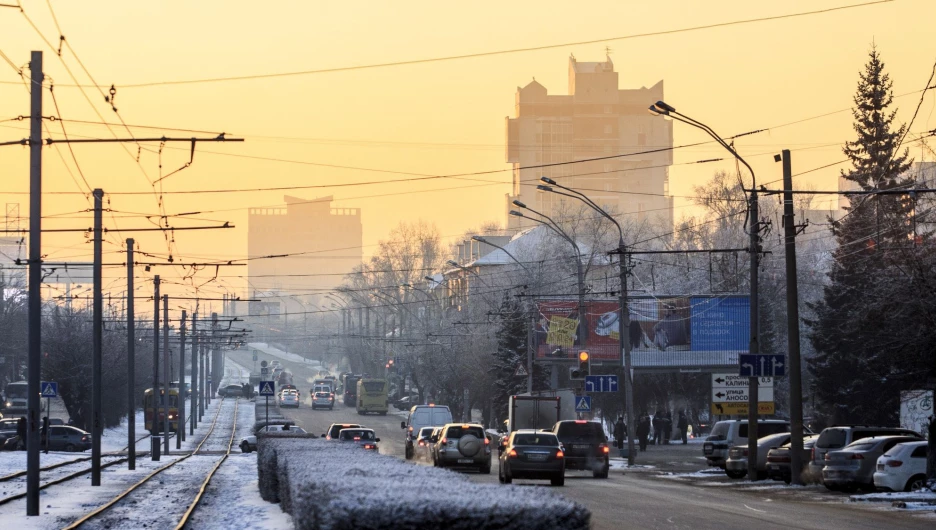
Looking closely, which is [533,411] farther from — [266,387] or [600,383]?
[266,387]

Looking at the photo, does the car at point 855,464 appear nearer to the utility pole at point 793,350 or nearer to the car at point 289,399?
the utility pole at point 793,350

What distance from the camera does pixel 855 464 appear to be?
1137 inches

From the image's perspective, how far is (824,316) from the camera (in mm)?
56156

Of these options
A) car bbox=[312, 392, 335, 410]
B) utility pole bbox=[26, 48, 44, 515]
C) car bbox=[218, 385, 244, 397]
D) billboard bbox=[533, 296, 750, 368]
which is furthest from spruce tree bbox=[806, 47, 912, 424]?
car bbox=[218, 385, 244, 397]

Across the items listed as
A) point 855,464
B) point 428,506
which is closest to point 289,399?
point 855,464

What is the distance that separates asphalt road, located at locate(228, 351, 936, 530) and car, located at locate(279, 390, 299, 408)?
7782 centimetres

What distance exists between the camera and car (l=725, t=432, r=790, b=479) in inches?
1410

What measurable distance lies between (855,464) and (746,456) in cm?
704

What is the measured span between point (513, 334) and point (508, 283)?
20.7 metres

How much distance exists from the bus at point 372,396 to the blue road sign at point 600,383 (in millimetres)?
59607

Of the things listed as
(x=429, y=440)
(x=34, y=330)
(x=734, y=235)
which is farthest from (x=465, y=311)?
(x=34, y=330)

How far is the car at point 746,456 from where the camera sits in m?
35.8

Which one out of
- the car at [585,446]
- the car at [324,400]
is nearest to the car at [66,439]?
the car at [585,446]

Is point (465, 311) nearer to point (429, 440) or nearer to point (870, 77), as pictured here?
point (870, 77)
